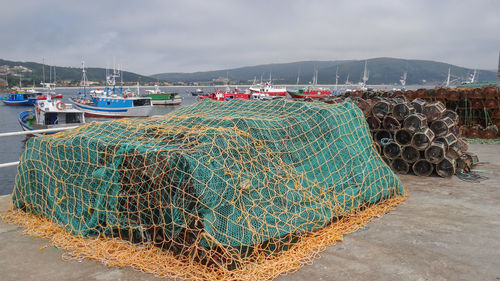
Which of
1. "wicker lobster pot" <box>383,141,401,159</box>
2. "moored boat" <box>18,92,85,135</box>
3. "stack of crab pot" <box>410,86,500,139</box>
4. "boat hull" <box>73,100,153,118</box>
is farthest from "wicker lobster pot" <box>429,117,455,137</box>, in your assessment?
"boat hull" <box>73,100,153,118</box>

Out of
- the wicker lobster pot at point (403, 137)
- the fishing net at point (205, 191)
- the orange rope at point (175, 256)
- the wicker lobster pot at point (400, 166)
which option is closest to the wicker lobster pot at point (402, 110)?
the wicker lobster pot at point (403, 137)

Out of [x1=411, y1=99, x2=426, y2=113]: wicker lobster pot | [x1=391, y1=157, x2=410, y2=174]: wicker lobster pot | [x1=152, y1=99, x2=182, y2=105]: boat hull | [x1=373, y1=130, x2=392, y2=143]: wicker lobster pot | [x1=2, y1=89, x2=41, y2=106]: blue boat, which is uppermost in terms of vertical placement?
[x1=411, y1=99, x2=426, y2=113]: wicker lobster pot

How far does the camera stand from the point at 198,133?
4270 mm

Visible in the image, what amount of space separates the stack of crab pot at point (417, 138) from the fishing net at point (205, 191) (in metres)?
2.07

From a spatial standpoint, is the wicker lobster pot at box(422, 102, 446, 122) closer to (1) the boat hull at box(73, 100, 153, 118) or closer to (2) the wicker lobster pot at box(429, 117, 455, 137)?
(2) the wicker lobster pot at box(429, 117, 455, 137)

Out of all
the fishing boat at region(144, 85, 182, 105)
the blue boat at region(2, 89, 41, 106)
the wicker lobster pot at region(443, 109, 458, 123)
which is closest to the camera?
the wicker lobster pot at region(443, 109, 458, 123)

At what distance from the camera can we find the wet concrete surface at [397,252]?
3482 millimetres

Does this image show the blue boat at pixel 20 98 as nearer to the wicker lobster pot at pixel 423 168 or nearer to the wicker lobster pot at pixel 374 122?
the wicker lobster pot at pixel 374 122

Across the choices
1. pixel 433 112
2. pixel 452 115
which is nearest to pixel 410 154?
pixel 433 112

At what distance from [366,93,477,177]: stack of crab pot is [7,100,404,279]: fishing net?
2.07 metres

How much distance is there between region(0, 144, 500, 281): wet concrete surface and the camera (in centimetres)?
348

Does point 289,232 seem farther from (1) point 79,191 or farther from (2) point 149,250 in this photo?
(1) point 79,191

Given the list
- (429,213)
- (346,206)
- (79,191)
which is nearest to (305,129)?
(346,206)

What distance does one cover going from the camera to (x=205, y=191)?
351 centimetres
